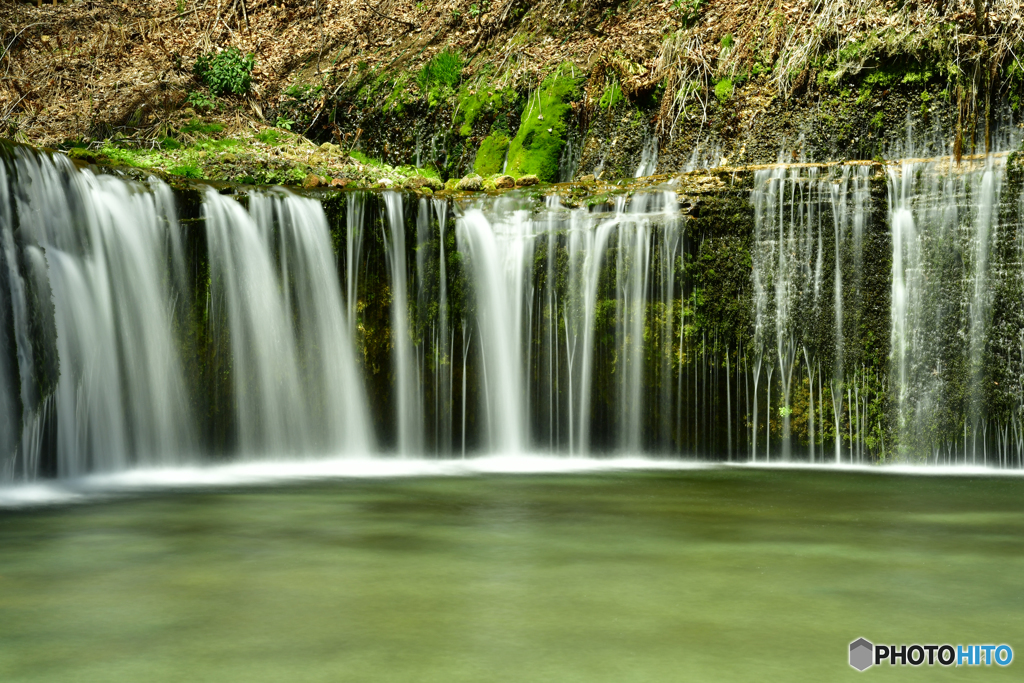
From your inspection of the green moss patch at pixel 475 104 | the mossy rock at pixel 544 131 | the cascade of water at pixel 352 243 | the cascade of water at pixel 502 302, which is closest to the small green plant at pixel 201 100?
the green moss patch at pixel 475 104

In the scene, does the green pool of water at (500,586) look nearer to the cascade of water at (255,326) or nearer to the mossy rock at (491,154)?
the cascade of water at (255,326)

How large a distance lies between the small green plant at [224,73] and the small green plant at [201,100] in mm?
267

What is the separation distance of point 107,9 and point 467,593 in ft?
52.0

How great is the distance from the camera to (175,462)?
7715 millimetres

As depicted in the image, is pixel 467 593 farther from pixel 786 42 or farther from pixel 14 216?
pixel 786 42

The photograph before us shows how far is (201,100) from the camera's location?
45.7 feet

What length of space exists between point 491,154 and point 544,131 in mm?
876

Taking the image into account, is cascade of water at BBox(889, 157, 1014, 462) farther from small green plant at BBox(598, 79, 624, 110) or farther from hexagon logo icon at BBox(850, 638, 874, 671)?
hexagon logo icon at BBox(850, 638, 874, 671)

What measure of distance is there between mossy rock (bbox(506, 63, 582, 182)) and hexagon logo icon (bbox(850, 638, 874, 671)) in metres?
9.45

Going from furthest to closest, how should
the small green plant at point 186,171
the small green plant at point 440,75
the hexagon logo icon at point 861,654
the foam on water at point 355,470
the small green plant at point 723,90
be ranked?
1. the small green plant at point 440,75
2. the small green plant at point 723,90
3. the small green plant at point 186,171
4. the foam on water at point 355,470
5. the hexagon logo icon at point 861,654

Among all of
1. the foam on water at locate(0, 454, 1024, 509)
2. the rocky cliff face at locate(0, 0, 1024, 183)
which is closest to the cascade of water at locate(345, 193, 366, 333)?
the foam on water at locate(0, 454, 1024, 509)

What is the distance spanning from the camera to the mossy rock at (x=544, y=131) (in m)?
12.0

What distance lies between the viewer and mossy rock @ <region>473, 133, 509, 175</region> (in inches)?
490

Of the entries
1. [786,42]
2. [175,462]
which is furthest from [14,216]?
[786,42]
